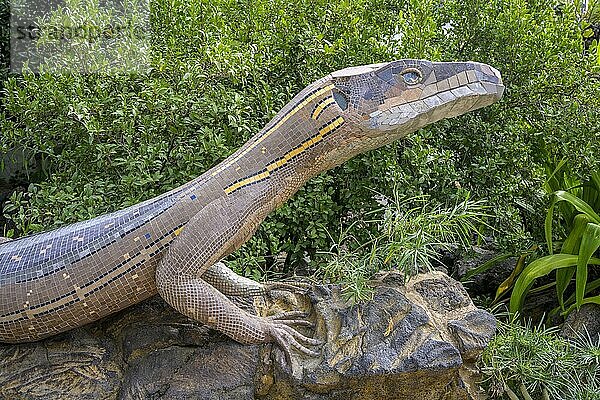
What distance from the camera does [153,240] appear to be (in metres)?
2.31

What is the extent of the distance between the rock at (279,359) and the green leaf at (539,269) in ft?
3.88

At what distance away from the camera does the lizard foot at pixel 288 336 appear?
235 centimetres

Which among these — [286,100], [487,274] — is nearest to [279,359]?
[286,100]

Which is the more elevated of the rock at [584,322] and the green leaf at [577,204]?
the green leaf at [577,204]

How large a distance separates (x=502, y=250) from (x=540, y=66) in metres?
1.22

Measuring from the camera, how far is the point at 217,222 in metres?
2.30

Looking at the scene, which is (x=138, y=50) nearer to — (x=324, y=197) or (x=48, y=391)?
(x=324, y=197)

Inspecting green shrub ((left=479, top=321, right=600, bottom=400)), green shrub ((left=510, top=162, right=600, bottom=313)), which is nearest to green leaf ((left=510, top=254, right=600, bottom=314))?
green shrub ((left=510, top=162, right=600, bottom=313))

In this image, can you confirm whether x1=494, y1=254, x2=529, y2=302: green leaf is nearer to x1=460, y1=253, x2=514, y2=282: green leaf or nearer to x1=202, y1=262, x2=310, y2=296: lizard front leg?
x1=460, y1=253, x2=514, y2=282: green leaf

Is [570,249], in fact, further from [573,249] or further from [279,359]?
[279,359]

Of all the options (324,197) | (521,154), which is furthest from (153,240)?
(521,154)

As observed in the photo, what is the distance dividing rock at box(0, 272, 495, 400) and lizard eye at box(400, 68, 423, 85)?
0.86 metres

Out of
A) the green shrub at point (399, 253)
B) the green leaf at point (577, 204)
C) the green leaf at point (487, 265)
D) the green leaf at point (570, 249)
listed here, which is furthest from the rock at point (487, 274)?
the green shrub at point (399, 253)

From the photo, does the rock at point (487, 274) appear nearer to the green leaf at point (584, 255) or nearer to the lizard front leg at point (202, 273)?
the green leaf at point (584, 255)
